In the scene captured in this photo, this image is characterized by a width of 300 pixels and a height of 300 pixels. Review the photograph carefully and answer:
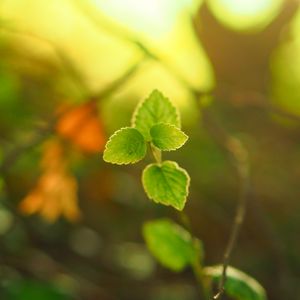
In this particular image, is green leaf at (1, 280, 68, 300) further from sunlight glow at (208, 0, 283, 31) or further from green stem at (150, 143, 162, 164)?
sunlight glow at (208, 0, 283, 31)

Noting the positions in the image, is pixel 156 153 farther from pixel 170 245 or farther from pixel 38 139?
pixel 38 139

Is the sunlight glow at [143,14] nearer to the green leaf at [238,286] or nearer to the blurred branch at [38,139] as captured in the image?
the blurred branch at [38,139]

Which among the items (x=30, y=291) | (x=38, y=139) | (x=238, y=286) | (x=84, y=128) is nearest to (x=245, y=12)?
(x=84, y=128)

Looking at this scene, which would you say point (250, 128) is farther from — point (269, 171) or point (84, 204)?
point (84, 204)

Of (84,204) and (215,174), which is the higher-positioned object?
(215,174)

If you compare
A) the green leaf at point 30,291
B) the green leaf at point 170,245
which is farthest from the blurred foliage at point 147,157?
the green leaf at point 170,245

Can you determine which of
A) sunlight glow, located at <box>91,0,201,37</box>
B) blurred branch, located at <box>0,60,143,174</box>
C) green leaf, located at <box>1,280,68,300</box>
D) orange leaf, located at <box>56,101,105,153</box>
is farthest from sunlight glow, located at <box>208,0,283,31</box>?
green leaf, located at <box>1,280,68,300</box>

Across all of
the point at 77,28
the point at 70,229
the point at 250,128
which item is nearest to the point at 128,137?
the point at 70,229
